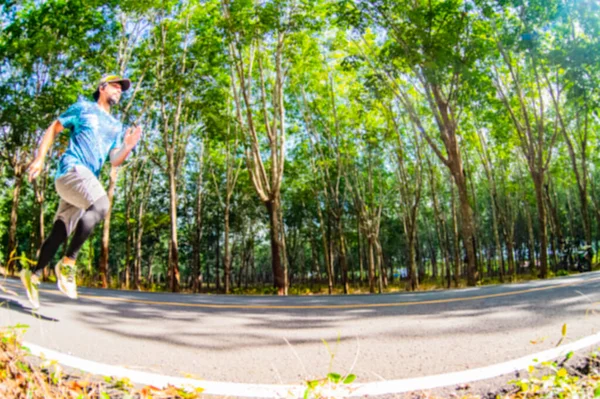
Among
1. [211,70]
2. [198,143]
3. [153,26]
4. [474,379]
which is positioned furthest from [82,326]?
[198,143]

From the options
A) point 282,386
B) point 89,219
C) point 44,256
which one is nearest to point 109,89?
point 89,219

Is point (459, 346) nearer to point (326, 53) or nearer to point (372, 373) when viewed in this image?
point (372, 373)

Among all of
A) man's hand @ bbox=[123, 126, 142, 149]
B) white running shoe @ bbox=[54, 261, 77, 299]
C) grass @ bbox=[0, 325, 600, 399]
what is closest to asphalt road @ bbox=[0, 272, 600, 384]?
grass @ bbox=[0, 325, 600, 399]

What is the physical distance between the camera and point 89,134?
224 cm

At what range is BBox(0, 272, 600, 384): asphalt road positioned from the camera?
2092 mm

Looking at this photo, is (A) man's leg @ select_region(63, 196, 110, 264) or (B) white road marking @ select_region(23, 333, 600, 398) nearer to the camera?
(B) white road marking @ select_region(23, 333, 600, 398)

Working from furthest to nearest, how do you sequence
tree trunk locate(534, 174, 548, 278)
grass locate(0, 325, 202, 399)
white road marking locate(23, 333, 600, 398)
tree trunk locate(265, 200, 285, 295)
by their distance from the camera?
tree trunk locate(534, 174, 548, 278) < tree trunk locate(265, 200, 285, 295) < white road marking locate(23, 333, 600, 398) < grass locate(0, 325, 202, 399)

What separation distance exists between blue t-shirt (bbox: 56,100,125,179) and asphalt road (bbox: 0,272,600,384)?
119cm

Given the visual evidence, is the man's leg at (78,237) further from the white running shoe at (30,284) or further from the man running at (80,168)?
the white running shoe at (30,284)

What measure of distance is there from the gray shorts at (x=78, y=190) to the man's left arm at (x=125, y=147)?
23 cm

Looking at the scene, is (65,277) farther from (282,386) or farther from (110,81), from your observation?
(282,386)

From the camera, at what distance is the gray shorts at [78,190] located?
2.04 metres

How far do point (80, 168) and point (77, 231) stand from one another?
39 cm

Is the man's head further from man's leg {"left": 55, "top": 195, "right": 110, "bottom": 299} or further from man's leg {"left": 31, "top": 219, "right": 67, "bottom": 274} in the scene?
man's leg {"left": 31, "top": 219, "right": 67, "bottom": 274}
